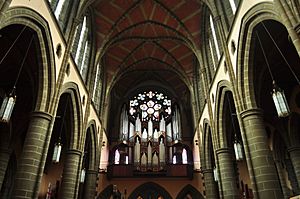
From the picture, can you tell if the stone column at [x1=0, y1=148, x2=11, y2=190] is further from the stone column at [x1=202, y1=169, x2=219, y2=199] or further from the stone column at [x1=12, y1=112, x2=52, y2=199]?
the stone column at [x1=202, y1=169, x2=219, y2=199]

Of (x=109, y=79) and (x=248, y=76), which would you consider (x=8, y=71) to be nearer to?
(x=109, y=79)

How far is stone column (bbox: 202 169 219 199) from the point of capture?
1678 centimetres

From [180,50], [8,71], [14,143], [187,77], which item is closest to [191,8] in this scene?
[180,50]

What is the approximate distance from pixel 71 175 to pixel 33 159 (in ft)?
15.1

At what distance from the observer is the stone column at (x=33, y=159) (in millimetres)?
8398

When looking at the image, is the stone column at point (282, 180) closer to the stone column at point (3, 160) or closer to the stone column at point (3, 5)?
the stone column at point (3, 160)

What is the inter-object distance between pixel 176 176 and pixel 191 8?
12485mm

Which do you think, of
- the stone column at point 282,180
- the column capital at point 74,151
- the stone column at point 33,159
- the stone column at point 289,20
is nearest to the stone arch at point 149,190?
the stone column at point 282,180

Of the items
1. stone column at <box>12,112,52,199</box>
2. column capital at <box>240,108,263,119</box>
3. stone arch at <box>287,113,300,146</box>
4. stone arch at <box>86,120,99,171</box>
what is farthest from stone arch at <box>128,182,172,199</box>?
column capital at <box>240,108,263,119</box>

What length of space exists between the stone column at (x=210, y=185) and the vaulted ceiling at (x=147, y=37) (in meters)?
7.16

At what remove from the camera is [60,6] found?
12.0 metres

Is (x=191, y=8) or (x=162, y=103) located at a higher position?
(x=191, y=8)

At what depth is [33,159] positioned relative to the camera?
28.9ft

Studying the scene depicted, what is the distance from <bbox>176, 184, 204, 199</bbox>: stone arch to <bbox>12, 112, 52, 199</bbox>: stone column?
14085mm
